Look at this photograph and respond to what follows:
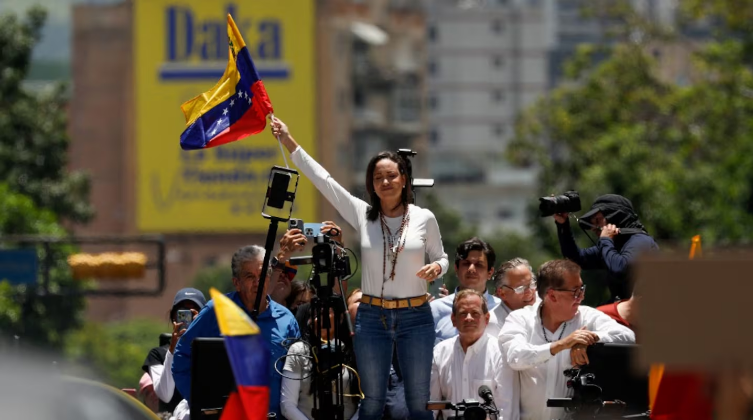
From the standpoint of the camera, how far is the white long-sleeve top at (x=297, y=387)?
919 centimetres

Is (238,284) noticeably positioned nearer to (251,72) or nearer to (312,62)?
(251,72)

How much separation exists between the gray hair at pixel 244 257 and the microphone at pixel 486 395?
59.0 inches

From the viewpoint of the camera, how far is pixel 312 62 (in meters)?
74.9

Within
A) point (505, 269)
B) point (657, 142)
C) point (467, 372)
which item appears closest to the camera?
point (467, 372)

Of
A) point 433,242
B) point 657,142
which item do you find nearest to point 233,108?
point 433,242

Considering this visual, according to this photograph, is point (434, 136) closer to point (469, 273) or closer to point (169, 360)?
point (469, 273)

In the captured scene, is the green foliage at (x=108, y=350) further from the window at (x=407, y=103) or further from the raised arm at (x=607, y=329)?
the window at (x=407, y=103)

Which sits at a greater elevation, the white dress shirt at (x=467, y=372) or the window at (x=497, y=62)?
the window at (x=497, y=62)

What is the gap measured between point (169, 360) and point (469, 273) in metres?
1.92

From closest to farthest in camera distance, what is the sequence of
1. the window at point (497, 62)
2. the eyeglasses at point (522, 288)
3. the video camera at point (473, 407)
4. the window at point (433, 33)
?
the video camera at point (473, 407), the eyeglasses at point (522, 288), the window at point (433, 33), the window at point (497, 62)

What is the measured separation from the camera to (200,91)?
75.2m

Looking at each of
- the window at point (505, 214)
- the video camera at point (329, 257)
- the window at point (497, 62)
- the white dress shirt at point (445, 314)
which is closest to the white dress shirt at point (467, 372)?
the white dress shirt at point (445, 314)

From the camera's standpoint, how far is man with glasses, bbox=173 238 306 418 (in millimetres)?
9227

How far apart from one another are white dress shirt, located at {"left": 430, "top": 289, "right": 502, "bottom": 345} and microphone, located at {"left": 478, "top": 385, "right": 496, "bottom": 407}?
0.86 metres
